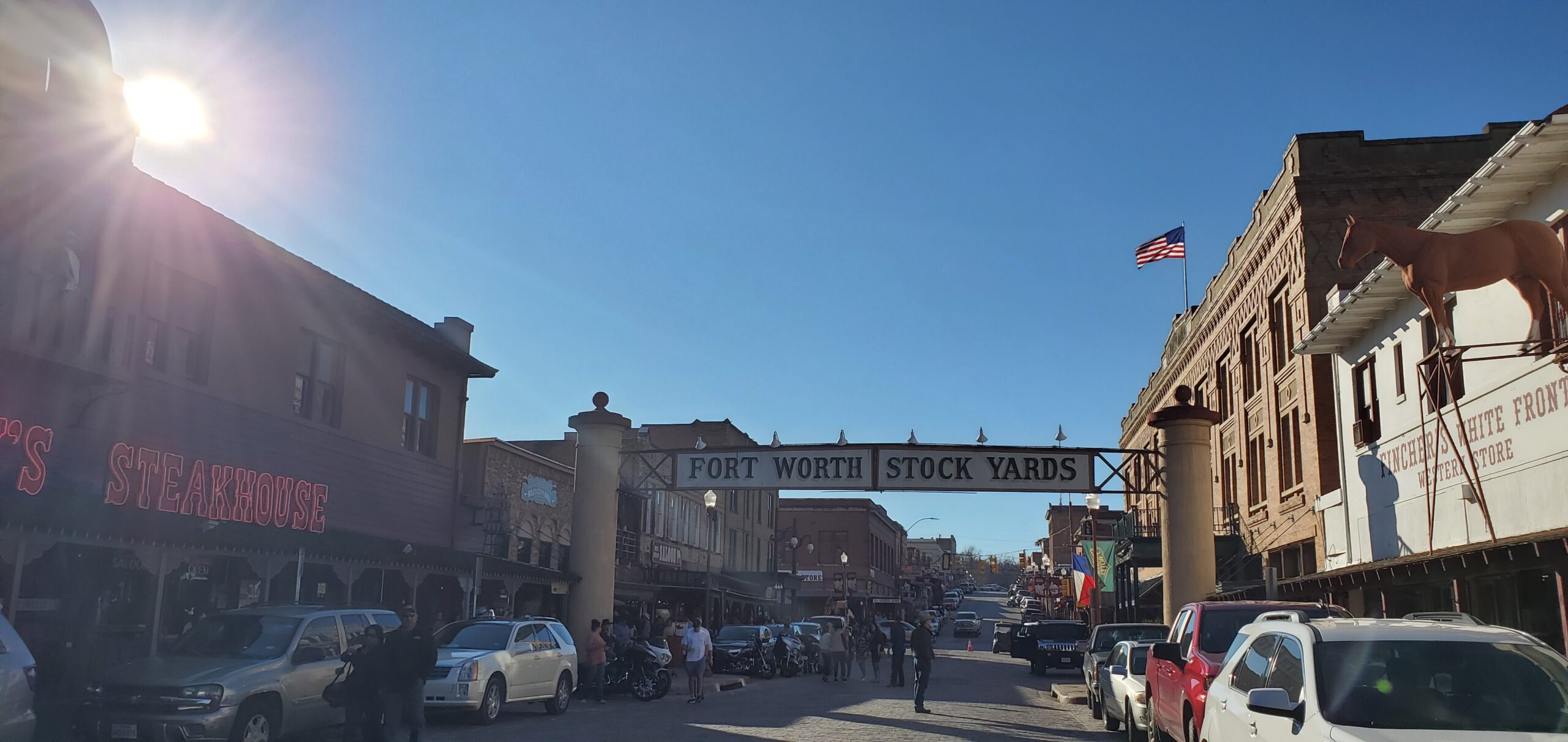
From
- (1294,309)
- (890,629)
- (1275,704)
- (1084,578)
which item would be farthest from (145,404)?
(1084,578)

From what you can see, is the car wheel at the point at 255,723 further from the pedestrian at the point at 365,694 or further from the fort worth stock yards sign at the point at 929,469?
the fort worth stock yards sign at the point at 929,469

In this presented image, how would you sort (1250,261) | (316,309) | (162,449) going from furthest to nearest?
1. (1250,261)
2. (316,309)
3. (162,449)

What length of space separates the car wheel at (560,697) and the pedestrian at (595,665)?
1.48 meters

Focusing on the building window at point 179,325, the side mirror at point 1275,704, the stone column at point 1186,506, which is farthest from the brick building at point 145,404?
the stone column at point 1186,506

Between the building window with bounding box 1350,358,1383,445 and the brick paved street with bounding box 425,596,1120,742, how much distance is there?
23.4 ft

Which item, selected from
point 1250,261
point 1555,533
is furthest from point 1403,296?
point 1250,261

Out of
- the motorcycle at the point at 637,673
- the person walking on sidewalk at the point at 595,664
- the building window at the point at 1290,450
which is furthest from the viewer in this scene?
the building window at the point at 1290,450

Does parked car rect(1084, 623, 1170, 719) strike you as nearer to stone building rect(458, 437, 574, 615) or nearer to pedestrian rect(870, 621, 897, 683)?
pedestrian rect(870, 621, 897, 683)

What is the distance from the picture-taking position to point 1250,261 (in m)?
30.3

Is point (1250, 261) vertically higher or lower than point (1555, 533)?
higher

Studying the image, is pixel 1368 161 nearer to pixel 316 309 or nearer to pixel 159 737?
pixel 316 309

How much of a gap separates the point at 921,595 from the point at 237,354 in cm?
8538

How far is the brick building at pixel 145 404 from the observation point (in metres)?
15.4

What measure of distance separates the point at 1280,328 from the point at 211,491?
2343 cm
